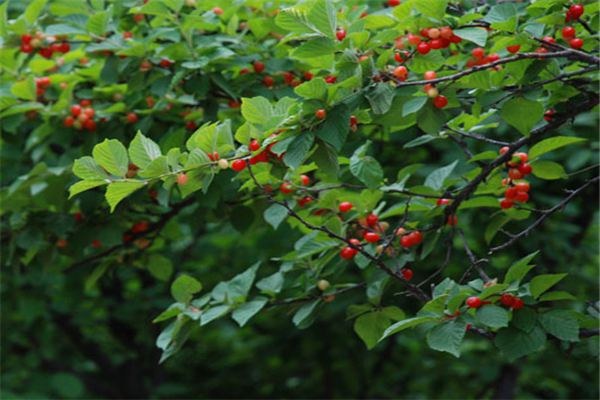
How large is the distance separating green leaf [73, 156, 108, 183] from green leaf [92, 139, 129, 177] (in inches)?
0.9

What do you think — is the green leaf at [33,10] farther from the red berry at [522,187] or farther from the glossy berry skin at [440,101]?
the red berry at [522,187]

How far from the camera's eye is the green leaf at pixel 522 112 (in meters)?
2.25

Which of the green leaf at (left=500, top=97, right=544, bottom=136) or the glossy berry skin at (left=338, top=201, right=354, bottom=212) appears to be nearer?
the green leaf at (left=500, top=97, right=544, bottom=136)

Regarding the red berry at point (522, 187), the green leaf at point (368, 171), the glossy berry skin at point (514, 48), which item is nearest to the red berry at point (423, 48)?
the glossy berry skin at point (514, 48)

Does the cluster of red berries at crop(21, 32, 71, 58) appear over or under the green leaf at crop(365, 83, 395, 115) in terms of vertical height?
under

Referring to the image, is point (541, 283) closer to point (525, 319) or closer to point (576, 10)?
point (525, 319)

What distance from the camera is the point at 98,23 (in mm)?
2846

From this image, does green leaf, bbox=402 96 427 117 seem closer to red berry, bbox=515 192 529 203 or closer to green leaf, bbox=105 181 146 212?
red berry, bbox=515 192 529 203

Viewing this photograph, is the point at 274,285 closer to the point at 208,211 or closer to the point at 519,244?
the point at 208,211

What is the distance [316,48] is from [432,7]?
0.33 meters

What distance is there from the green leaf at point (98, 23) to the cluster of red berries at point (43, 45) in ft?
0.97

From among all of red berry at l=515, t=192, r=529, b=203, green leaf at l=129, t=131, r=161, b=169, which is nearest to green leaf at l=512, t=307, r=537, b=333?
red berry at l=515, t=192, r=529, b=203

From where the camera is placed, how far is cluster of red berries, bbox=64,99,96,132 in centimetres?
304

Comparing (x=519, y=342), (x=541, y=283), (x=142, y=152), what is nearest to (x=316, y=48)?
(x=142, y=152)
